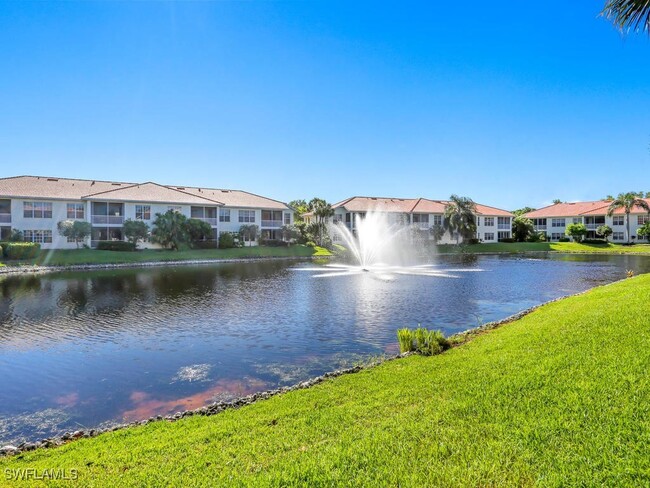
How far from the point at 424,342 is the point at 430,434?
562 cm

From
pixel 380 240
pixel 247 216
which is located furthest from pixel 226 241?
pixel 380 240

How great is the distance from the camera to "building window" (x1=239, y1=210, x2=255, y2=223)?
6228cm

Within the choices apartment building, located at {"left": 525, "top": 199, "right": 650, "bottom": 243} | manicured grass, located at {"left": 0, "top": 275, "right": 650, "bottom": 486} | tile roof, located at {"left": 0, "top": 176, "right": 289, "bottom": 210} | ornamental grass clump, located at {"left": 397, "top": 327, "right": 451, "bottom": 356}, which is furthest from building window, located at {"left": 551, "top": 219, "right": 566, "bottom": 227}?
manicured grass, located at {"left": 0, "top": 275, "right": 650, "bottom": 486}

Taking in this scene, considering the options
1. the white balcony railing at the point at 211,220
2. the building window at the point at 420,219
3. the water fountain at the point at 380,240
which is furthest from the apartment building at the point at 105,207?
the building window at the point at 420,219

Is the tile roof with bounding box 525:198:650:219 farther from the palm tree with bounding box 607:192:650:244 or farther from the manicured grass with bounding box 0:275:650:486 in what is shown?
the manicured grass with bounding box 0:275:650:486

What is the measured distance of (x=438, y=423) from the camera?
6.03 m

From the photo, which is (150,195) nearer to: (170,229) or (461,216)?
(170,229)

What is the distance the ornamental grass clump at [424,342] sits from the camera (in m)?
10.8

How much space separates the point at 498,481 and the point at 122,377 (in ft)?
32.1

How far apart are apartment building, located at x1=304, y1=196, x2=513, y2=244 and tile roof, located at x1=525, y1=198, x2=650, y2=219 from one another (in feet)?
42.0

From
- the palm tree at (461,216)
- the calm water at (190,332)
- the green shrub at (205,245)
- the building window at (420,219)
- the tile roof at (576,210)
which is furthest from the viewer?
the tile roof at (576,210)

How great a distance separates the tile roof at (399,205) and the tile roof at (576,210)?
41.4 feet

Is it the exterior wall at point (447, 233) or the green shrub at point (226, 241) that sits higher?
the exterior wall at point (447, 233)

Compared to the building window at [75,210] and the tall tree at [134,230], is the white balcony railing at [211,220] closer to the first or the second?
the tall tree at [134,230]
